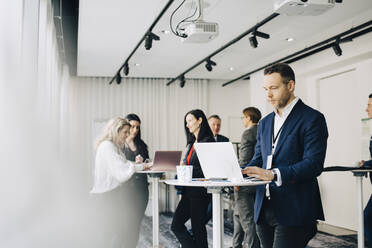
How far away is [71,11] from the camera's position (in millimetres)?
4863

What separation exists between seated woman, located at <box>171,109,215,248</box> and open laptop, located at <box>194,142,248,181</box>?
42.5 inches

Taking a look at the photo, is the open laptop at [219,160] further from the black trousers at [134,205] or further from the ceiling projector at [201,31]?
the ceiling projector at [201,31]

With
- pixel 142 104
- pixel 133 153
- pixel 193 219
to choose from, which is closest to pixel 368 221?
pixel 193 219

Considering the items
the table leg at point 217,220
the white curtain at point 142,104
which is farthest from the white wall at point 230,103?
the table leg at point 217,220

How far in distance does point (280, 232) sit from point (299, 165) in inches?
14.5

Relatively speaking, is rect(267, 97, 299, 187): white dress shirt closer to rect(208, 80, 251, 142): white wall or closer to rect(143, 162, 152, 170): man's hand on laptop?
rect(143, 162, 152, 170): man's hand on laptop

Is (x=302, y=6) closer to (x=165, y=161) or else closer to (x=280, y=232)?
(x=165, y=161)

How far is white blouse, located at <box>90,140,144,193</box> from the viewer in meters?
3.42

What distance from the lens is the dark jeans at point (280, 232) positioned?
196cm

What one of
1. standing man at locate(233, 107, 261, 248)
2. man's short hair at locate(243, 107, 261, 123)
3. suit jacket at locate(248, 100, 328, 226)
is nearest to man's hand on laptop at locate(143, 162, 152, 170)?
standing man at locate(233, 107, 261, 248)

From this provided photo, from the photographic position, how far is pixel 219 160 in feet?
6.99

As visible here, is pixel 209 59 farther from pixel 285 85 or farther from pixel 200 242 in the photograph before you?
pixel 285 85

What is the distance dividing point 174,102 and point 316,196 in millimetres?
6984

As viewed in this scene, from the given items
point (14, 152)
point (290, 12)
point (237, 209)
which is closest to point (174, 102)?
point (237, 209)
